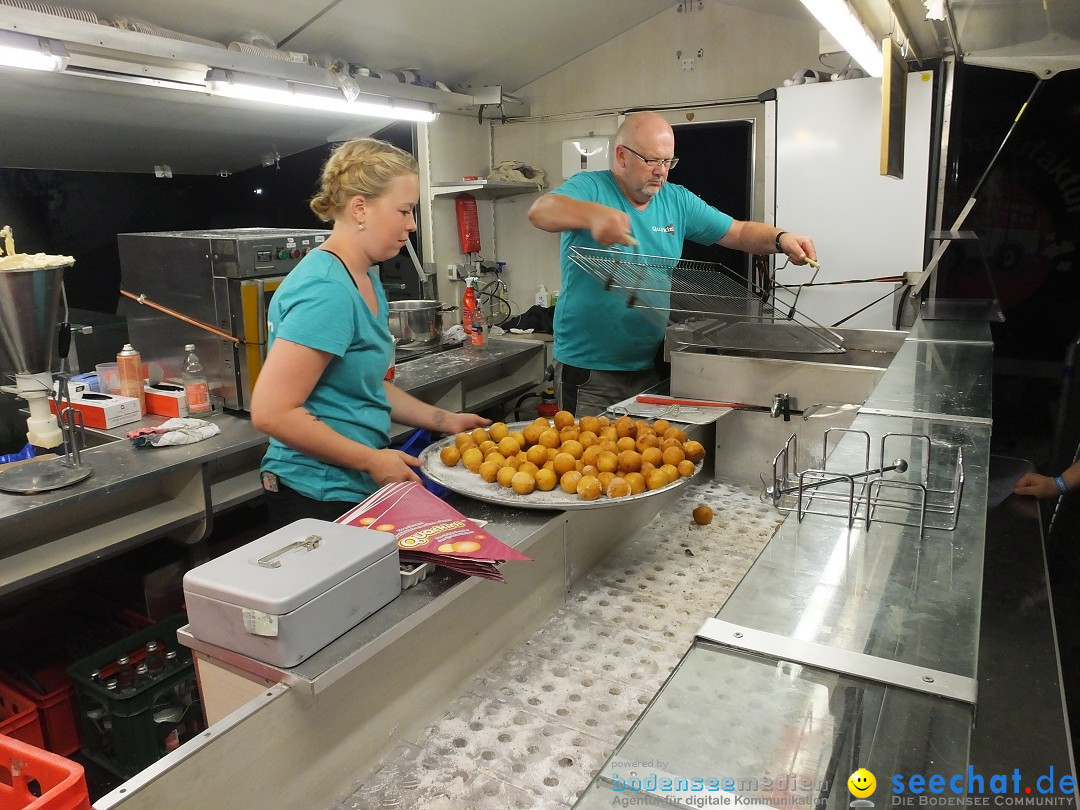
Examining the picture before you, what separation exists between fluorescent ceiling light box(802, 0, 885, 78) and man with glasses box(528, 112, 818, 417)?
21.8 inches

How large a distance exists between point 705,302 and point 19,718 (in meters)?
2.33

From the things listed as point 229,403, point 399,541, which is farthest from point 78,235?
point 399,541

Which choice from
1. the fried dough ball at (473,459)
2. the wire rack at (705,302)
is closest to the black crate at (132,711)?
the fried dough ball at (473,459)

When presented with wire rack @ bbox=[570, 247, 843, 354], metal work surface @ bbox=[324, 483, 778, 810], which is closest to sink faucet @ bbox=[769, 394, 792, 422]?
wire rack @ bbox=[570, 247, 843, 354]

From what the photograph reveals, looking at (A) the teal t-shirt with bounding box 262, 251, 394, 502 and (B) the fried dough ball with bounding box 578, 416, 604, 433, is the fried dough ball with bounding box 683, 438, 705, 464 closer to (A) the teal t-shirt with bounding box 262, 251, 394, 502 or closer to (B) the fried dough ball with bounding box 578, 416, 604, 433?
(B) the fried dough ball with bounding box 578, 416, 604, 433

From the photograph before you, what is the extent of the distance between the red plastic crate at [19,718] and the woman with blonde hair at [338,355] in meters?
1.21

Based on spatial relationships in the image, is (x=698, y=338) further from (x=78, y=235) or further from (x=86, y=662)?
(x=78, y=235)

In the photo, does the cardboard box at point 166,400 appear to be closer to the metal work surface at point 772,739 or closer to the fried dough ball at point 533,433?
the fried dough ball at point 533,433

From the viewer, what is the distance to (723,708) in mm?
789

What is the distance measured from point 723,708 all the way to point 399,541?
2.12 feet

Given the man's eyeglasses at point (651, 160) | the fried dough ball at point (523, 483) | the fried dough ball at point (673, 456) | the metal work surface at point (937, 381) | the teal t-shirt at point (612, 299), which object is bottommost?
the fried dough ball at point (523, 483)

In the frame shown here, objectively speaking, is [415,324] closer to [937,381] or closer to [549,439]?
[549,439]

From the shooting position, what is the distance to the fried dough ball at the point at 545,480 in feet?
5.07

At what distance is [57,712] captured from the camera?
230cm
